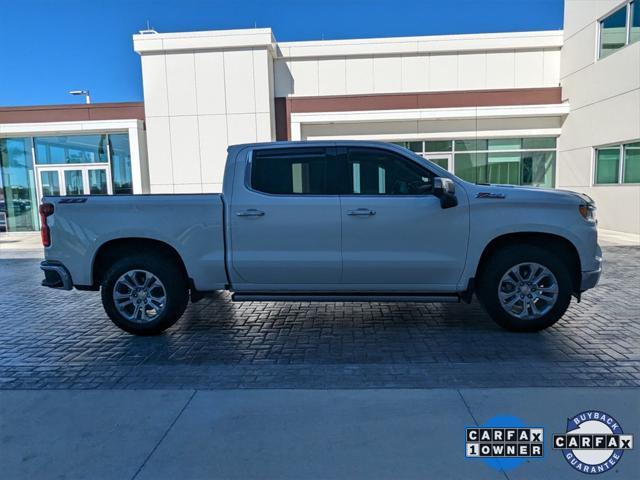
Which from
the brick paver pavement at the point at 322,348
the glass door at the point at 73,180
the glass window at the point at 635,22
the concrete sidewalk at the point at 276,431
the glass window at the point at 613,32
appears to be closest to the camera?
the concrete sidewalk at the point at 276,431

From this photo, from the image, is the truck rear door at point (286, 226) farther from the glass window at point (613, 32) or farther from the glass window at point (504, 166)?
the glass window at point (504, 166)

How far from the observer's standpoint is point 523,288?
498 centimetres

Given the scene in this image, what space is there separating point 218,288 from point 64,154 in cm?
1552

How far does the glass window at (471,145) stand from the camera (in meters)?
16.9

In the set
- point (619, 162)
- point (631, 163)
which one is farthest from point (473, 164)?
point (631, 163)

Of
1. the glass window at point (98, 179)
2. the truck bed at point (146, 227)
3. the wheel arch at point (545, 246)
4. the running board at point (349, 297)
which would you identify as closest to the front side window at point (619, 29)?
the wheel arch at point (545, 246)

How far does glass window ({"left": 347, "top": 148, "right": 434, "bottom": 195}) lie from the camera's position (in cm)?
502

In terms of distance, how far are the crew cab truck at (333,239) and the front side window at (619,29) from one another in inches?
456

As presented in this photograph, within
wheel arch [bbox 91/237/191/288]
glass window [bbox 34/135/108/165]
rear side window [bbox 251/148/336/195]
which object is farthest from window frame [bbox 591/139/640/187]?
glass window [bbox 34/135/108/165]

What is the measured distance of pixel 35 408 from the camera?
3605 mm

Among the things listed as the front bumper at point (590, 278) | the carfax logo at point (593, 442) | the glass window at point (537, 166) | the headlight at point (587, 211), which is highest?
the glass window at point (537, 166)

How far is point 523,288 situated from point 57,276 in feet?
16.8

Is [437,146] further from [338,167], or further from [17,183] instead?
[17,183]

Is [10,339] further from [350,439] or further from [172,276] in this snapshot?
[350,439]
